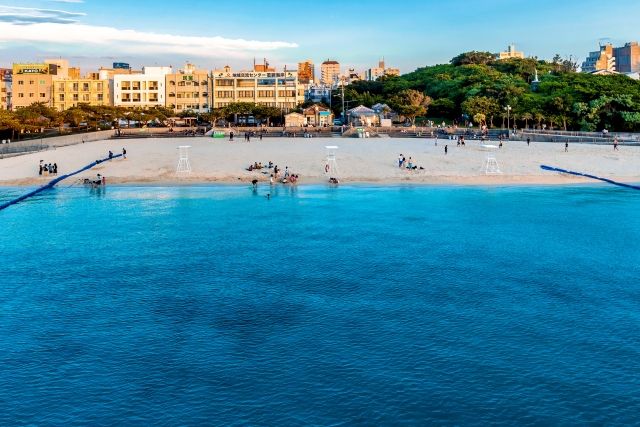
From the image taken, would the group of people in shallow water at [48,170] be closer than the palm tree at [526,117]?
Yes

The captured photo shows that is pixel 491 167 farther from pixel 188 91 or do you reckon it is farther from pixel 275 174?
pixel 188 91

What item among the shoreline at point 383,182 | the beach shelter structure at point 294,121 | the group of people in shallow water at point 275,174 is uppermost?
the beach shelter structure at point 294,121

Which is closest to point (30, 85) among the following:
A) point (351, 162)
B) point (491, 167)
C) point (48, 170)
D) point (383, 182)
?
point (48, 170)

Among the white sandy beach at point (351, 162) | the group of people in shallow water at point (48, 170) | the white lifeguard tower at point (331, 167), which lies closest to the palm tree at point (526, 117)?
the white sandy beach at point (351, 162)

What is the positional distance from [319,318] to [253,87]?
11549 cm

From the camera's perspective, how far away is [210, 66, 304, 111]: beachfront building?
132250 mm

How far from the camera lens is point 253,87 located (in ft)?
435

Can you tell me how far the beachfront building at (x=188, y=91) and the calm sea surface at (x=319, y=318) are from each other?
98357 millimetres

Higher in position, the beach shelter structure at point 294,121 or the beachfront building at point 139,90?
the beachfront building at point 139,90

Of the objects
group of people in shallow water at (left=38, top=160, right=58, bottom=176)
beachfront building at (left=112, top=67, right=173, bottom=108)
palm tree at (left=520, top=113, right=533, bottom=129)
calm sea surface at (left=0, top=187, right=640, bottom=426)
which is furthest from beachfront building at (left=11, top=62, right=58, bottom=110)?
calm sea surface at (left=0, top=187, right=640, bottom=426)

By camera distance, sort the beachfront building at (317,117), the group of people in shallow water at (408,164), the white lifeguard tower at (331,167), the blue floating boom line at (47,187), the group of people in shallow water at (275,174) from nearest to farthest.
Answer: the blue floating boom line at (47,187) < the group of people in shallow water at (275,174) < the white lifeguard tower at (331,167) < the group of people in shallow water at (408,164) < the beachfront building at (317,117)

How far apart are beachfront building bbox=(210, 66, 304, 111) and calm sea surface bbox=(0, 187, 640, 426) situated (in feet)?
316

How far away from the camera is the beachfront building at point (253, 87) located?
13225 centimetres

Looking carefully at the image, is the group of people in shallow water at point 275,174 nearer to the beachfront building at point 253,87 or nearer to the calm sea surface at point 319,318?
the calm sea surface at point 319,318
